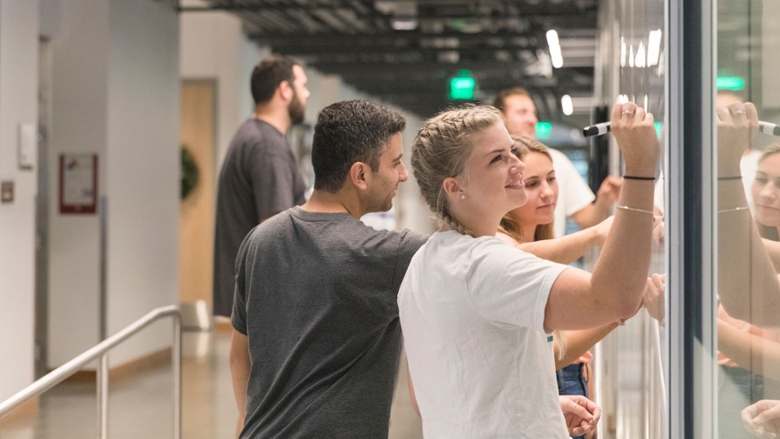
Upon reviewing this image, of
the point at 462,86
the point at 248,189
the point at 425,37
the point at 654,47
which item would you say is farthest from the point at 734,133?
the point at 462,86

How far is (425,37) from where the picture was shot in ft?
34.4

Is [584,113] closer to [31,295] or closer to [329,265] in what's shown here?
[31,295]

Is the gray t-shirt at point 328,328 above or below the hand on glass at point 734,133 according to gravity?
below

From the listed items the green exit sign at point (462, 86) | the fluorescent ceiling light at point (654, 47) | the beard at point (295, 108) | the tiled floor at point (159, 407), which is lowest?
the tiled floor at point (159, 407)

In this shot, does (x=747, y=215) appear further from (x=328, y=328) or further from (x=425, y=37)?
(x=425, y=37)

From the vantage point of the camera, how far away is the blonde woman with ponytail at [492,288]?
131 centimetres

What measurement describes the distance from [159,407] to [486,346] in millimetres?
4763

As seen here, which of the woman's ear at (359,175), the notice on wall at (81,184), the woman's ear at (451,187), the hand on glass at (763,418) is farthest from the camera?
the notice on wall at (81,184)

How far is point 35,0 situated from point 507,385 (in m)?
6.01

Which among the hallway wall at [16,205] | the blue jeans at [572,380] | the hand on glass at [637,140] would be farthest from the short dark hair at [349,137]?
the hallway wall at [16,205]

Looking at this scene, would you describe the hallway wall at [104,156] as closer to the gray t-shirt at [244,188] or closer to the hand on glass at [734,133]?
the gray t-shirt at [244,188]

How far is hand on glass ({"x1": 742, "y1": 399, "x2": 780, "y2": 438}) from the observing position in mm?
1146

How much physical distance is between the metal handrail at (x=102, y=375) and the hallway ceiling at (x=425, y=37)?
5759mm

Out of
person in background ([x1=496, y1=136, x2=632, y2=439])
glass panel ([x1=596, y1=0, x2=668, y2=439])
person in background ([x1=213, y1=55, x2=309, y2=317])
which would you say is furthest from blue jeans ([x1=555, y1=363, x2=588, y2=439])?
person in background ([x1=213, y1=55, x2=309, y2=317])
